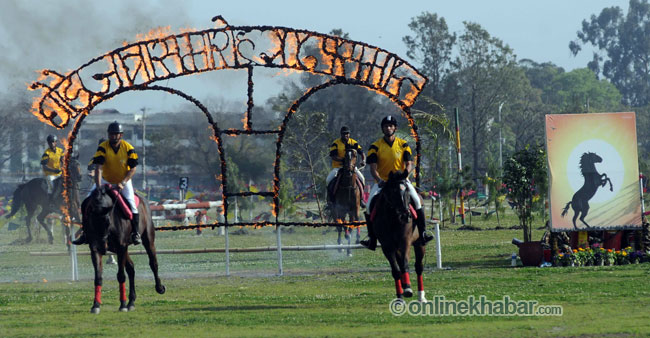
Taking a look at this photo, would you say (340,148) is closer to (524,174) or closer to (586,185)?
(524,174)

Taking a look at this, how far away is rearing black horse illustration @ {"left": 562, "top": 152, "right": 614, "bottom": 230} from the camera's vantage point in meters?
24.3

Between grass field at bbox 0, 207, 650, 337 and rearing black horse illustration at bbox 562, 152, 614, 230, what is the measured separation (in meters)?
1.63

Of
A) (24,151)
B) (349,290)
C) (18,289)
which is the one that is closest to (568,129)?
(349,290)

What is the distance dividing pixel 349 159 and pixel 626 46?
469 ft

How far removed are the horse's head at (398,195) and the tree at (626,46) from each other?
456ft

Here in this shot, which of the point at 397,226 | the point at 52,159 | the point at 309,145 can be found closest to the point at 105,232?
the point at 397,226

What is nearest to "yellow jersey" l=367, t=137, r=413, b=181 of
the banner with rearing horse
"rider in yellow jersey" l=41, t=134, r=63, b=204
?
the banner with rearing horse

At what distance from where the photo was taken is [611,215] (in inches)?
965

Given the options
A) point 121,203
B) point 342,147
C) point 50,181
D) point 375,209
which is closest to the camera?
point 375,209

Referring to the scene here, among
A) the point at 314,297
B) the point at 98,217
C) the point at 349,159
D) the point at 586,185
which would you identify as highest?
the point at 349,159

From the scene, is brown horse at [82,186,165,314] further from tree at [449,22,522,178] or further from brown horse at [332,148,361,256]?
tree at [449,22,522,178]

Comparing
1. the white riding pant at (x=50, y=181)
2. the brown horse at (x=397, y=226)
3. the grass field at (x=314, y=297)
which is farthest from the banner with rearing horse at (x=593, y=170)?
the white riding pant at (x=50, y=181)

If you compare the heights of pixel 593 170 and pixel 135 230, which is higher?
pixel 593 170

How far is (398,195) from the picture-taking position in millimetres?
16625
